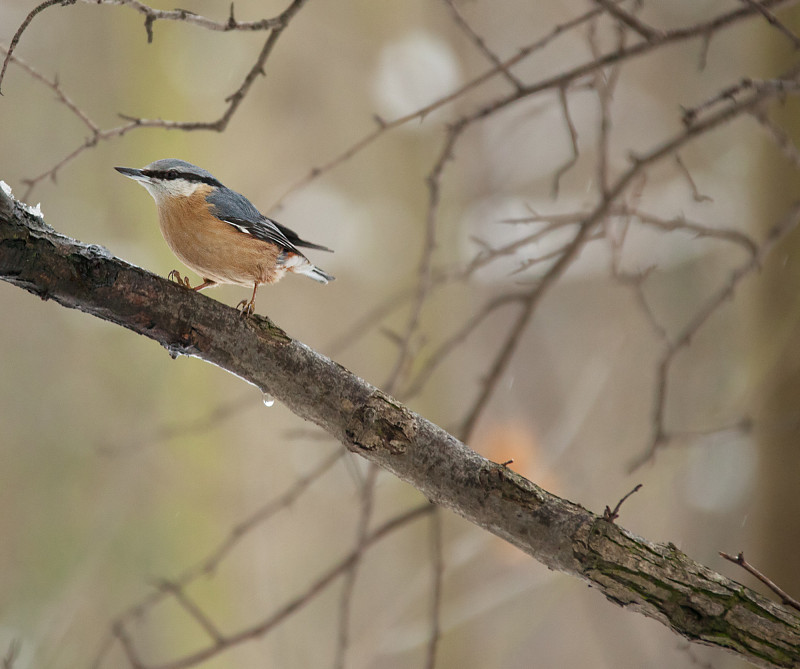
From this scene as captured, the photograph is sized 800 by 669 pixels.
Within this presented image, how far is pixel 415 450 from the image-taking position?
91 centimetres

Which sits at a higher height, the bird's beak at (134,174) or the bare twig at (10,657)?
the bird's beak at (134,174)

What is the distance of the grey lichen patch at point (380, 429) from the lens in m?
0.90

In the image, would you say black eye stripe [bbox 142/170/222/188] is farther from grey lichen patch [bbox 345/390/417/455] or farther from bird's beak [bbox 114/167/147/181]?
grey lichen patch [bbox 345/390/417/455]

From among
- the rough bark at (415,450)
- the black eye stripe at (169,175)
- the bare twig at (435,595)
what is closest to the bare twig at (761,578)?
the rough bark at (415,450)

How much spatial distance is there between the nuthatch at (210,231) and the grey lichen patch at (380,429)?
244mm

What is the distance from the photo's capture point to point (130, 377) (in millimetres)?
2555

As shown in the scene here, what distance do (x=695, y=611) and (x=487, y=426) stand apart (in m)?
2.08

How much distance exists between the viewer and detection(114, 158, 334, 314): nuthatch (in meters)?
1.01

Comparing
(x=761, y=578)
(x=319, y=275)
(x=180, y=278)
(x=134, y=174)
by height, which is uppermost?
(x=319, y=275)

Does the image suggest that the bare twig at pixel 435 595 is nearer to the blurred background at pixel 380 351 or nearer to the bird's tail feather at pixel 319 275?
the bird's tail feather at pixel 319 275

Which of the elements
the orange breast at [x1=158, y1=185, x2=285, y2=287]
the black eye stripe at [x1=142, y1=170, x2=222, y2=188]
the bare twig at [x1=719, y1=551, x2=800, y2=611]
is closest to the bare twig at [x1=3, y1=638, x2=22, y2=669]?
the orange breast at [x1=158, y1=185, x2=285, y2=287]

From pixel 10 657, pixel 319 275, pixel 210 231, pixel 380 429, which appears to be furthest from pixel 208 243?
pixel 10 657

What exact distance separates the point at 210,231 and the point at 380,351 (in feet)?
7.03

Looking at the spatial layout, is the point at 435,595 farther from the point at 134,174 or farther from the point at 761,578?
the point at 134,174
